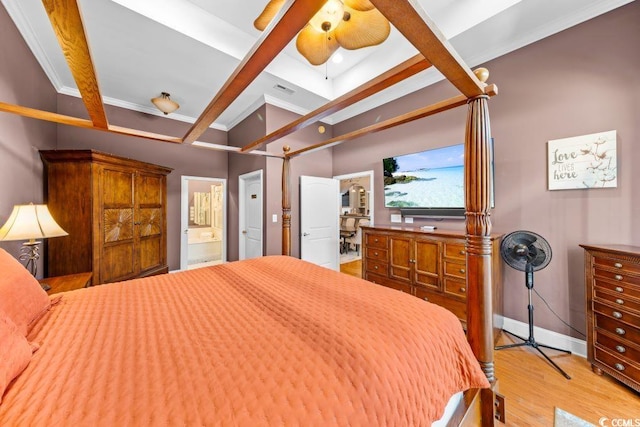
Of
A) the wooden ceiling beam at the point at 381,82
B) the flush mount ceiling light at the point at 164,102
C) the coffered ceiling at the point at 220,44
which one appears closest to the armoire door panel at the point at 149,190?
the flush mount ceiling light at the point at 164,102

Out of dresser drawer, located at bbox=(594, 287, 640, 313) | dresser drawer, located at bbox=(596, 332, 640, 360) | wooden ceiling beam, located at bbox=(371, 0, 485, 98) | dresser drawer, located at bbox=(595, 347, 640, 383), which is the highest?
wooden ceiling beam, located at bbox=(371, 0, 485, 98)

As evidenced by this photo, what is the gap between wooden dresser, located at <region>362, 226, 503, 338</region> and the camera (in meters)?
2.31

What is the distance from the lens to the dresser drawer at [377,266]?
297cm

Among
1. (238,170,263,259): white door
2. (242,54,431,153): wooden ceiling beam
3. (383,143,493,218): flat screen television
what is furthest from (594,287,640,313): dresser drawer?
(238,170,263,259): white door

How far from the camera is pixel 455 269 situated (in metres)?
2.34

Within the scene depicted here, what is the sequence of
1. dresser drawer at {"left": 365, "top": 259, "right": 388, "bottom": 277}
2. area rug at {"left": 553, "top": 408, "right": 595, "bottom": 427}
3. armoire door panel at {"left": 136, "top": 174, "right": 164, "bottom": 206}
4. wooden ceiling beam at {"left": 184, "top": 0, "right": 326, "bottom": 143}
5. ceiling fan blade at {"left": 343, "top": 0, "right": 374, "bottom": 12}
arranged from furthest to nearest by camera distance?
1. armoire door panel at {"left": 136, "top": 174, "right": 164, "bottom": 206}
2. dresser drawer at {"left": 365, "top": 259, "right": 388, "bottom": 277}
3. ceiling fan blade at {"left": 343, "top": 0, "right": 374, "bottom": 12}
4. area rug at {"left": 553, "top": 408, "right": 595, "bottom": 427}
5. wooden ceiling beam at {"left": 184, "top": 0, "right": 326, "bottom": 143}

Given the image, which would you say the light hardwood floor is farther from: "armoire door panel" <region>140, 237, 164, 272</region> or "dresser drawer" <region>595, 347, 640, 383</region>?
"armoire door panel" <region>140, 237, 164, 272</region>

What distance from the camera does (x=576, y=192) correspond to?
6.84 ft

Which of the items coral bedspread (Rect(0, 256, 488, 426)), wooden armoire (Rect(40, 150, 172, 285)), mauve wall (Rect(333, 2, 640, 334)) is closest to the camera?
coral bedspread (Rect(0, 256, 488, 426))

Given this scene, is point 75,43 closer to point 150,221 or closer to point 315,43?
point 315,43

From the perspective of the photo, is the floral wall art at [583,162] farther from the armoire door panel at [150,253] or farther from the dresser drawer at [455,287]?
the armoire door panel at [150,253]

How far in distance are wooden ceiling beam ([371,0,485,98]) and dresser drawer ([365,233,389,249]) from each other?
2.12 metres

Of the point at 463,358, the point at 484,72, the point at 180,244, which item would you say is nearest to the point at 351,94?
the point at 484,72

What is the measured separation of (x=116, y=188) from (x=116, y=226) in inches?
18.5
